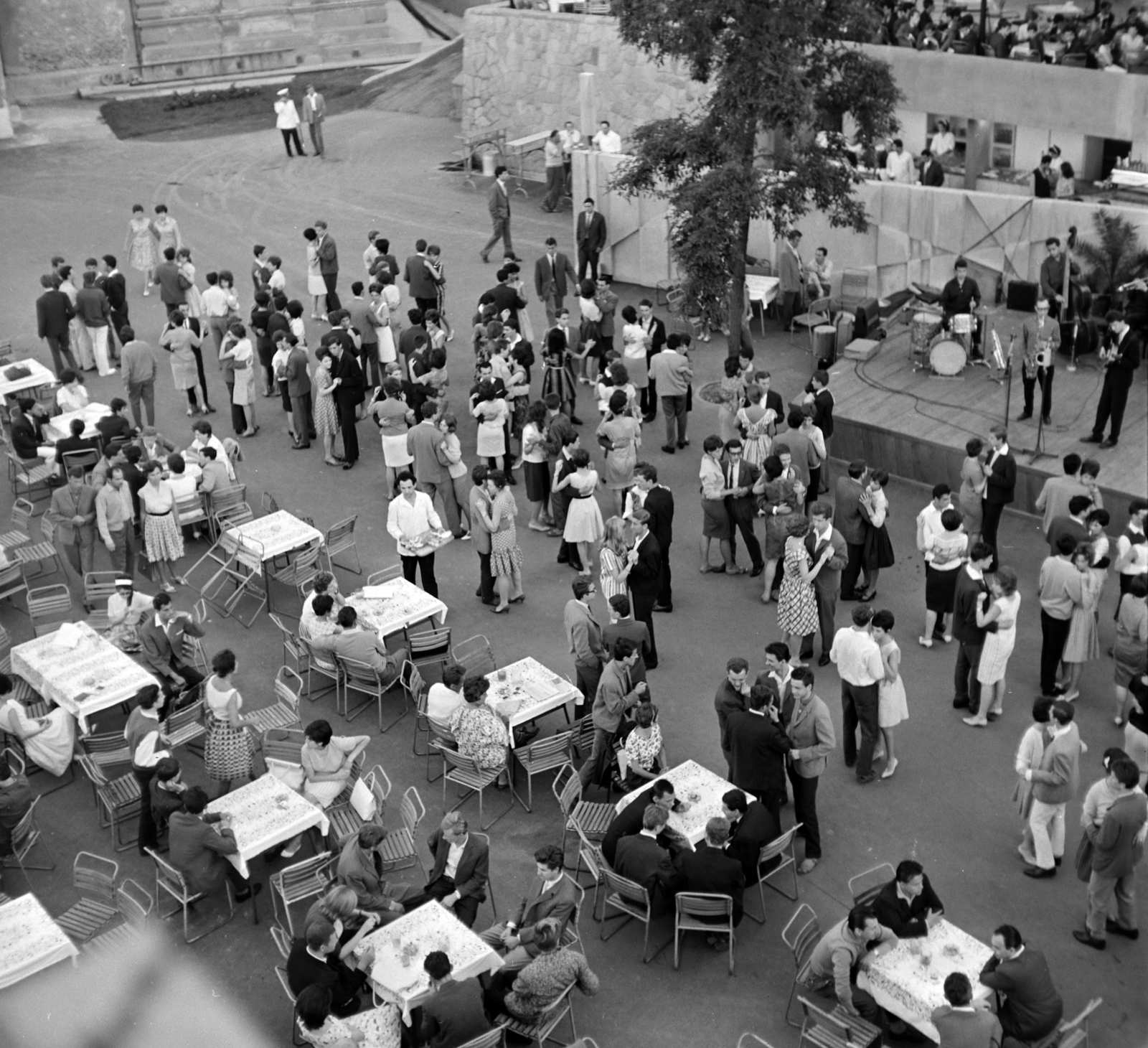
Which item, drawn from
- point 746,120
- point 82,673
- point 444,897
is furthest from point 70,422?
point 444,897

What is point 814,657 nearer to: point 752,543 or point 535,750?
point 752,543

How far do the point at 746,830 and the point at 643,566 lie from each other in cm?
358

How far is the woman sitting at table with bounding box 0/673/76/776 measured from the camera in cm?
1221

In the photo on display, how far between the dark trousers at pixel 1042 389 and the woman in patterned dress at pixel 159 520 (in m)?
9.72

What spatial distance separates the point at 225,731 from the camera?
39.1ft

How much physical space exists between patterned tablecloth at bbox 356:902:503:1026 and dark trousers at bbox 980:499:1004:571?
7.30m

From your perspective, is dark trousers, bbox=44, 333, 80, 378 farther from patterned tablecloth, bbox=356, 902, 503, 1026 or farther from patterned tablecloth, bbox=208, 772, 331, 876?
patterned tablecloth, bbox=356, 902, 503, 1026

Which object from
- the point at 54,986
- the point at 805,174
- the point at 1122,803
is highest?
the point at 805,174

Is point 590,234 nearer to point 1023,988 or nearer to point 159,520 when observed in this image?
point 159,520

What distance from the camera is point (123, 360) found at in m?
18.4

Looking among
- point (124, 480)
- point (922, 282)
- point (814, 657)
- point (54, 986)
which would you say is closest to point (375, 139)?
point (922, 282)

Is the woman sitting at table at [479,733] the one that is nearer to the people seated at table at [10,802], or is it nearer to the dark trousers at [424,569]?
the dark trousers at [424,569]

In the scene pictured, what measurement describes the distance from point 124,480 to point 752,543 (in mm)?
6553

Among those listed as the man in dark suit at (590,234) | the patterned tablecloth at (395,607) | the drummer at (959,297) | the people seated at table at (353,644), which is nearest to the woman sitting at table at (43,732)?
the people seated at table at (353,644)
